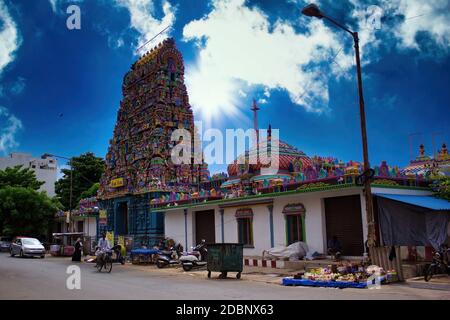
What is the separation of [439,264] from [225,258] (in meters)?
7.13

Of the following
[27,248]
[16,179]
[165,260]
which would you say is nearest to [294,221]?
[165,260]

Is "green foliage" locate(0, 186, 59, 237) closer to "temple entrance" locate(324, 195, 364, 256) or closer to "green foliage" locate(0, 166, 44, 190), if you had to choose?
"green foliage" locate(0, 166, 44, 190)

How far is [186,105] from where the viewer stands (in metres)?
36.2

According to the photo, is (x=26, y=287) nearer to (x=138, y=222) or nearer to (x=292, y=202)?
(x=292, y=202)

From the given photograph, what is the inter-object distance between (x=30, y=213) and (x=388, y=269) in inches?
1528

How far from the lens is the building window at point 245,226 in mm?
23438

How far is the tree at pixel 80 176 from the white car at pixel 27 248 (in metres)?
24.2

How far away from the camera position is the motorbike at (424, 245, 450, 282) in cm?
1407

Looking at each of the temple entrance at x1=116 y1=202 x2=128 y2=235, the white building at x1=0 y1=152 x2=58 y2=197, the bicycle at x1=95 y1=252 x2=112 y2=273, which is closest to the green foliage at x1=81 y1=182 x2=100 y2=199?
the temple entrance at x1=116 y1=202 x2=128 y2=235

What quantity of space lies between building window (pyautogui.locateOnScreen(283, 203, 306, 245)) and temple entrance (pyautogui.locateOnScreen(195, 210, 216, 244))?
242 inches

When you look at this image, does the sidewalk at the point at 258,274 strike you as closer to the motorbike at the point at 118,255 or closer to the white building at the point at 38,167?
the motorbike at the point at 118,255

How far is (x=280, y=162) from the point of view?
89.0 feet

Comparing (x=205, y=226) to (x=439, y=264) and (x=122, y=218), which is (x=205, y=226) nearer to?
(x=122, y=218)
